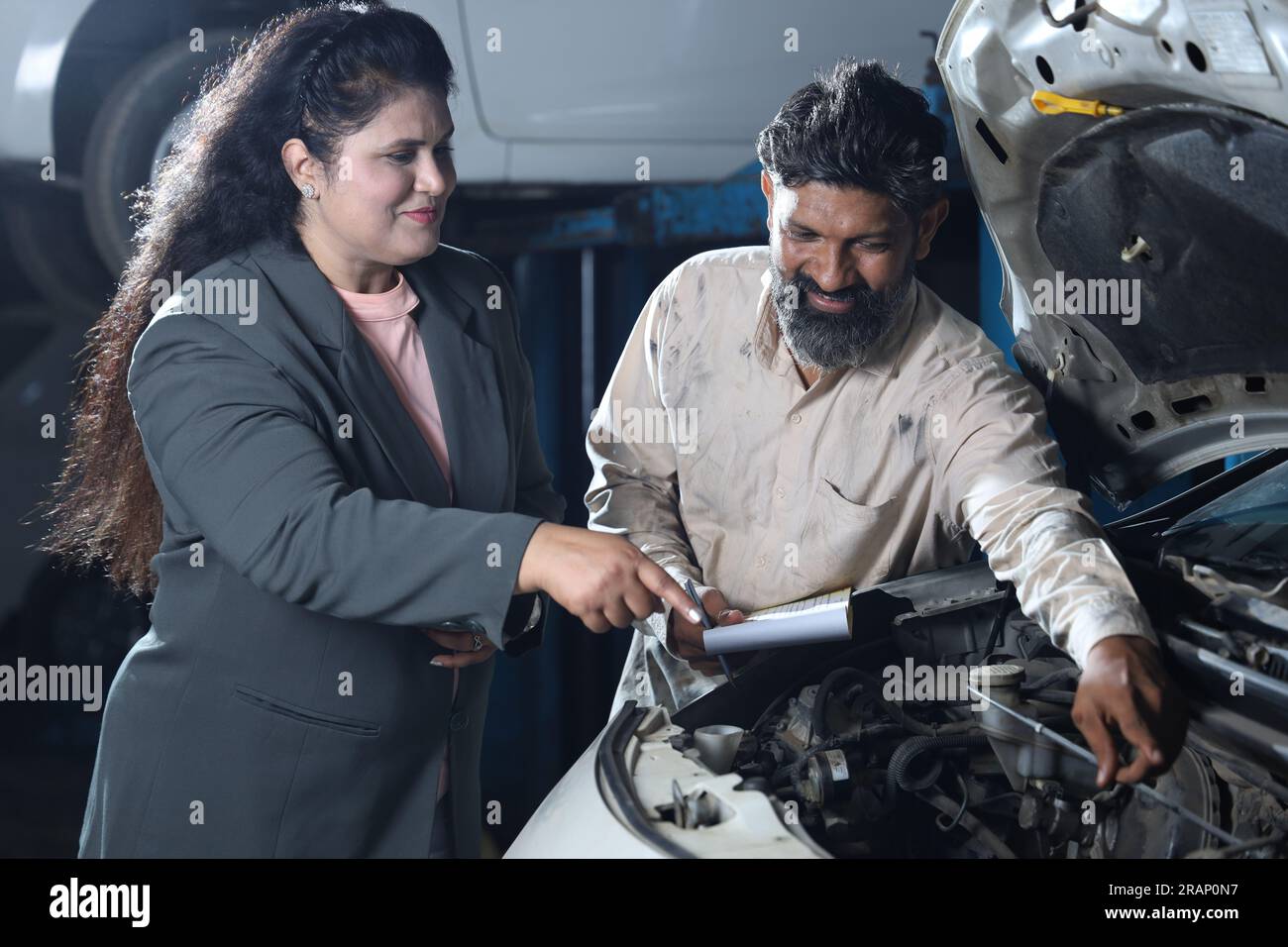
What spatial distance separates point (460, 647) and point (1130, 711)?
922 mm

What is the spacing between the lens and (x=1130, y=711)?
4.25 ft

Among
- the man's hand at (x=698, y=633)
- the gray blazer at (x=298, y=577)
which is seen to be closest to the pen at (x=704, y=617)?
the man's hand at (x=698, y=633)

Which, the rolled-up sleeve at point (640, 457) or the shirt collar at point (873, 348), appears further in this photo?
the rolled-up sleeve at point (640, 457)

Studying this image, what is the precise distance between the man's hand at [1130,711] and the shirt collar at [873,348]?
700 mm

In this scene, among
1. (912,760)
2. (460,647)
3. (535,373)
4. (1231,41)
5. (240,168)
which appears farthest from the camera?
(535,373)

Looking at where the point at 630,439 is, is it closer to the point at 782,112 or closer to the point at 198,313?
the point at 782,112

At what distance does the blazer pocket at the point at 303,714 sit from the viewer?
1599mm

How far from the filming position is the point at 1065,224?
5.86 ft

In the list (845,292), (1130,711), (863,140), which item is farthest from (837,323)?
(1130,711)

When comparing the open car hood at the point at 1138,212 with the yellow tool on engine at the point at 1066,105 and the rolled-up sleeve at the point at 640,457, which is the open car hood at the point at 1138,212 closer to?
the yellow tool on engine at the point at 1066,105

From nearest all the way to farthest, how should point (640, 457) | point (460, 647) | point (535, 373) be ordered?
point (460, 647) < point (640, 457) < point (535, 373)

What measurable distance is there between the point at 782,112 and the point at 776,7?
125cm

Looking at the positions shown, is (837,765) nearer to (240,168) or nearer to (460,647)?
(460,647)

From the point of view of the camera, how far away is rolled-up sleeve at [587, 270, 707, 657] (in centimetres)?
204
